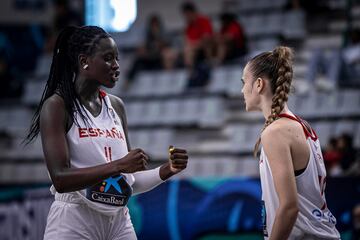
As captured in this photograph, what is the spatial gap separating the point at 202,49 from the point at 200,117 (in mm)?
1188

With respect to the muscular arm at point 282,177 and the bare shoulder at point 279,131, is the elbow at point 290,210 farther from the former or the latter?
the bare shoulder at point 279,131

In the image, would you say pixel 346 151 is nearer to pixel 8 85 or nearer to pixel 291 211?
pixel 291 211

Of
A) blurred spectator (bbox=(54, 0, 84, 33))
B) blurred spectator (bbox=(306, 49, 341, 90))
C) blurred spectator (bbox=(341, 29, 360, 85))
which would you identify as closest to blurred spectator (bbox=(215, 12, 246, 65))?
blurred spectator (bbox=(306, 49, 341, 90))

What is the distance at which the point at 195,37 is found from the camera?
1334cm

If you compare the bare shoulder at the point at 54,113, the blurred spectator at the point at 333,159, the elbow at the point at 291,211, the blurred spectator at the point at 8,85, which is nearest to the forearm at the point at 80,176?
the bare shoulder at the point at 54,113

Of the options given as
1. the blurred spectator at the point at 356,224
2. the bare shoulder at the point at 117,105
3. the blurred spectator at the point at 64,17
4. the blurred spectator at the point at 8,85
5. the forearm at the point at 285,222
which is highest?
the bare shoulder at the point at 117,105

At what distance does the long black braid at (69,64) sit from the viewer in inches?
158

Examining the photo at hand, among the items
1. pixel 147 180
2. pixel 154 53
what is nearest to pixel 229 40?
pixel 154 53

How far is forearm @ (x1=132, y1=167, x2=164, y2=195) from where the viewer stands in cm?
424

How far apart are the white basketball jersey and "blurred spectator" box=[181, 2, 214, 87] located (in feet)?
29.5

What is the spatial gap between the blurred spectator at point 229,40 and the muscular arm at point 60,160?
28.7 ft

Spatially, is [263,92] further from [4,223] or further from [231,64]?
[231,64]

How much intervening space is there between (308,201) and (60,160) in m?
1.18

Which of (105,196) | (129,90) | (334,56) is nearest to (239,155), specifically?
(334,56)
